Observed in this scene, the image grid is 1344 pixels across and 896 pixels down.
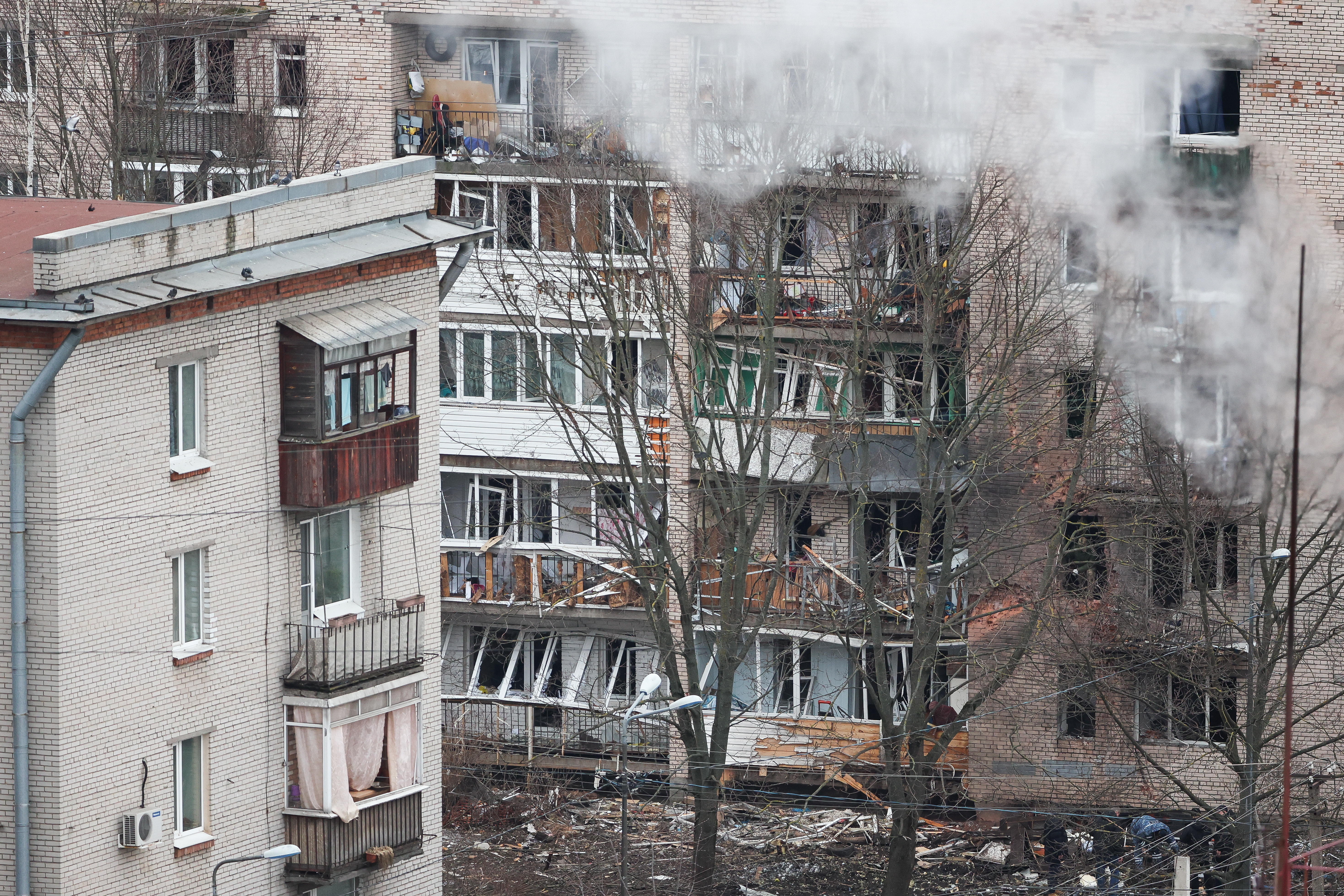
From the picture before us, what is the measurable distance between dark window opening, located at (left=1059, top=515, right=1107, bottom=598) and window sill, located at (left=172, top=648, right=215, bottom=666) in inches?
715

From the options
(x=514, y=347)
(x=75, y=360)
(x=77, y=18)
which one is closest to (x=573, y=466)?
(x=514, y=347)

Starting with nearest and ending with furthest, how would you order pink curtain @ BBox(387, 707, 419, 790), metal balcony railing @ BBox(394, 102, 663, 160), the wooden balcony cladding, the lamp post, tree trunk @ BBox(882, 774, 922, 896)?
the wooden balcony cladding, pink curtain @ BBox(387, 707, 419, 790), the lamp post, tree trunk @ BBox(882, 774, 922, 896), metal balcony railing @ BBox(394, 102, 663, 160)

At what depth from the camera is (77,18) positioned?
49.6 m

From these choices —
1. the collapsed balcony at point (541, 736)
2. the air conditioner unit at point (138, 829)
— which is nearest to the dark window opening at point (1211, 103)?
the collapsed balcony at point (541, 736)

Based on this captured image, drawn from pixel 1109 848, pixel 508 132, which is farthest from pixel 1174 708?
pixel 508 132

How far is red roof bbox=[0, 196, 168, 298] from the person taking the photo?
102 feet

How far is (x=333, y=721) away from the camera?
33750 millimetres

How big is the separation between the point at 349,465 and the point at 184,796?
4.96 metres

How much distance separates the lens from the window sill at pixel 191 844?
32.0 m

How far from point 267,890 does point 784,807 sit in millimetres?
15972

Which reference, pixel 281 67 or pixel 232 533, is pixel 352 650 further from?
pixel 281 67

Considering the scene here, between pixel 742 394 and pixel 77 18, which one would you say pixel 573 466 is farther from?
pixel 77 18

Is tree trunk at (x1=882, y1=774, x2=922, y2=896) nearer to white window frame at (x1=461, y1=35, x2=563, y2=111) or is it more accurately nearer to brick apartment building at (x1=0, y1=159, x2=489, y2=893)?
brick apartment building at (x1=0, y1=159, x2=489, y2=893)

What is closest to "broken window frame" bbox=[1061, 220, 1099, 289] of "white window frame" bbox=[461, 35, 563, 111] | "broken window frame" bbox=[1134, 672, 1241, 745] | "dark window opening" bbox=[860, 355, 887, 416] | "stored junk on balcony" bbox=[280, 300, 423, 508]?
"dark window opening" bbox=[860, 355, 887, 416]
